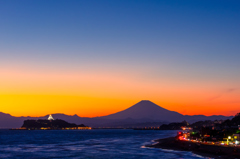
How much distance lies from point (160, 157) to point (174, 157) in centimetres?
307

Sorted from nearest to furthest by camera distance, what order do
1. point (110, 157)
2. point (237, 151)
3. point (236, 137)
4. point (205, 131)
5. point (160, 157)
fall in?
point (237, 151), point (160, 157), point (110, 157), point (236, 137), point (205, 131)

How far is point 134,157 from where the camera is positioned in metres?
60.6

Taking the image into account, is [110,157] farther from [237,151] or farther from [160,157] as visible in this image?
[237,151]

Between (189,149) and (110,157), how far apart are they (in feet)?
69.6

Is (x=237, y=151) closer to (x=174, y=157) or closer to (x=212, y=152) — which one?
(x=212, y=152)

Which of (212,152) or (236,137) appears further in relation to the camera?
(236,137)

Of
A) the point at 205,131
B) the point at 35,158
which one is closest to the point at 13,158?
the point at 35,158

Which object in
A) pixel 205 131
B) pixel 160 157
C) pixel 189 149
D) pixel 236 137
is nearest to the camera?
pixel 160 157

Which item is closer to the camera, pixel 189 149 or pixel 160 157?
pixel 160 157

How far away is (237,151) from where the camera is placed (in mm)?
54219

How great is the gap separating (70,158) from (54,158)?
3.90m

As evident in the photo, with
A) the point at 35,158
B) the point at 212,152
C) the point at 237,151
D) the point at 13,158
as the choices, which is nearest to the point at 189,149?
the point at 212,152

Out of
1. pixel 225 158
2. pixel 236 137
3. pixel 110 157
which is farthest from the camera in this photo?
pixel 236 137

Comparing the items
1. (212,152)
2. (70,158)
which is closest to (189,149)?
(212,152)
